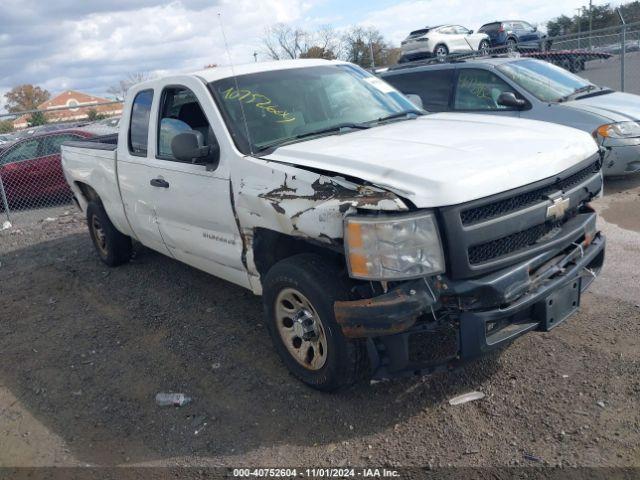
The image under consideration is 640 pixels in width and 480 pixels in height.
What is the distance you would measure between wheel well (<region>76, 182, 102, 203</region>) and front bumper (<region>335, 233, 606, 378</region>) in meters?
4.35

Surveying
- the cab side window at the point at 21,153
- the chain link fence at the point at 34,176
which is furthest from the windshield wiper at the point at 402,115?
the cab side window at the point at 21,153

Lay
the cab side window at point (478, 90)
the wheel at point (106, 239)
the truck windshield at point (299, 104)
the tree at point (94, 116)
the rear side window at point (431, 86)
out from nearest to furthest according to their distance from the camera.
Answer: the truck windshield at point (299, 104)
the wheel at point (106, 239)
the cab side window at point (478, 90)
the rear side window at point (431, 86)
the tree at point (94, 116)

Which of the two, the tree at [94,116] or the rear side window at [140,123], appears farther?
the tree at [94,116]

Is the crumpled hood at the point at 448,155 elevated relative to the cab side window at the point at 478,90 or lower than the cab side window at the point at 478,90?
elevated

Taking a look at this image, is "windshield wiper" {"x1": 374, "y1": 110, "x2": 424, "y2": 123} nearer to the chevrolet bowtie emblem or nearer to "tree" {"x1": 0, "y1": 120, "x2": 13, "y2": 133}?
the chevrolet bowtie emblem

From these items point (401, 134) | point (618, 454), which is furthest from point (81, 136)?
point (618, 454)

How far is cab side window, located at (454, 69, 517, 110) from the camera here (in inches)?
321

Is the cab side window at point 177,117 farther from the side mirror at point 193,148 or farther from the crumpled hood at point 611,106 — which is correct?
the crumpled hood at point 611,106

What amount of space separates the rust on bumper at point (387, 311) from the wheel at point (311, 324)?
0.64ft

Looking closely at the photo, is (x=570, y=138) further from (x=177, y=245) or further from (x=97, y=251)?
(x=97, y=251)

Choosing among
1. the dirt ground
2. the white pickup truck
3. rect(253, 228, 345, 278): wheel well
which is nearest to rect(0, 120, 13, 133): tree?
the dirt ground

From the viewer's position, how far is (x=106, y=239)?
21.9ft

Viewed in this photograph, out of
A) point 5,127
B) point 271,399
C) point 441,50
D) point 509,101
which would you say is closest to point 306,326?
point 271,399

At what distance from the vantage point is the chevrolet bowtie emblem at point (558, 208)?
10.9 ft
